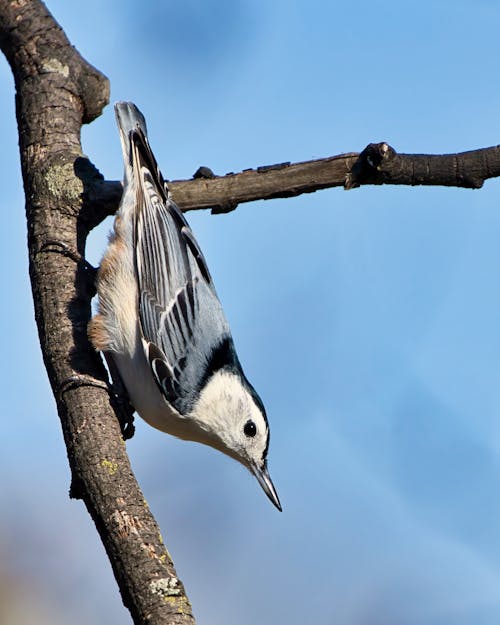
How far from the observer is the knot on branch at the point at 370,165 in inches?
99.0

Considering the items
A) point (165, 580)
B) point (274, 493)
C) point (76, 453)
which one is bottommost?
point (165, 580)

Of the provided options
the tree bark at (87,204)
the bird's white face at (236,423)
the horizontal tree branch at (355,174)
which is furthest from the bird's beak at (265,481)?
the horizontal tree branch at (355,174)

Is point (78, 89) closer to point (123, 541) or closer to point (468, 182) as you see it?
point (468, 182)

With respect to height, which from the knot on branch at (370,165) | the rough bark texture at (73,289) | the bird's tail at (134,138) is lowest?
the rough bark texture at (73,289)

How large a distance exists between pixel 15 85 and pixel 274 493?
1.60 metres

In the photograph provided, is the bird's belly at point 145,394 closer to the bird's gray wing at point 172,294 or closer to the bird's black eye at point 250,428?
the bird's gray wing at point 172,294

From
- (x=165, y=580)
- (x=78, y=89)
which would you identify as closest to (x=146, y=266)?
(x=78, y=89)

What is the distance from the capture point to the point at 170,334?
115 inches

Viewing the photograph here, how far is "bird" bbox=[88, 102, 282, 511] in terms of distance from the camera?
2.82 metres

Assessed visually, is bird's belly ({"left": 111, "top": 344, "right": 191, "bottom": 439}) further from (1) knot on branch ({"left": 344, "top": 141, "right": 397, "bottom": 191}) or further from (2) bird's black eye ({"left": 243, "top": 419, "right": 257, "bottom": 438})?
(1) knot on branch ({"left": 344, "top": 141, "right": 397, "bottom": 191})

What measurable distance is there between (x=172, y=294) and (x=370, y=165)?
840 millimetres

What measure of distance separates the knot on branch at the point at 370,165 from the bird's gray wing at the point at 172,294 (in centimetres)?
63

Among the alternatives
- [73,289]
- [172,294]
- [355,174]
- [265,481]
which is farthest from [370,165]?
[265,481]

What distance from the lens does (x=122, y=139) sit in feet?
10.4
